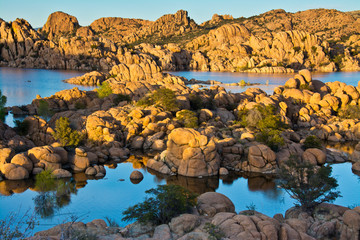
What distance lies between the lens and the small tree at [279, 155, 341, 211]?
22516 millimetres

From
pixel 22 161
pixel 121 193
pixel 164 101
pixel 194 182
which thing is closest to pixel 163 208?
pixel 121 193

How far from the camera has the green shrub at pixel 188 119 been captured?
45.4 m

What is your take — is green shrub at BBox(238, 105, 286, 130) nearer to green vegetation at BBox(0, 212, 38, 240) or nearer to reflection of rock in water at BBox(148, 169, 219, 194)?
reflection of rock in water at BBox(148, 169, 219, 194)

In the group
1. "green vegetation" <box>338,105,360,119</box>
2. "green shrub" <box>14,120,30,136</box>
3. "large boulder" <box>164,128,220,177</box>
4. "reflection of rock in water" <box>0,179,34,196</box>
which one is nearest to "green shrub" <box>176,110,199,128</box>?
"large boulder" <box>164,128,220,177</box>

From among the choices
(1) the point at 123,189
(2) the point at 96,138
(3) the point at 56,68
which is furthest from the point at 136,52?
(1) the point at 123,189

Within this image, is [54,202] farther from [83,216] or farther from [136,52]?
[136,52]

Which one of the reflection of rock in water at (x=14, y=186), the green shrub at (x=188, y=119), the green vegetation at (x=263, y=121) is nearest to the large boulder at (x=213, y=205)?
the green vegetation at (x=263, y=121)

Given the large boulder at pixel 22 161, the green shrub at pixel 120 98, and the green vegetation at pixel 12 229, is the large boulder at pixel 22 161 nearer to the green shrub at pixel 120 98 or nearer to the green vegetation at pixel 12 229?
the green vegetation at pixel 12 229

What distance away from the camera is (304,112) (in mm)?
55812

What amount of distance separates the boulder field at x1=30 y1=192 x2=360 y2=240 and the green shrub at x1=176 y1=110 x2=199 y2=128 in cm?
2414

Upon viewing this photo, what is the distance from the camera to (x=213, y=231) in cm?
1639

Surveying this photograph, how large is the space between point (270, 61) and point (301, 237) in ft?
483

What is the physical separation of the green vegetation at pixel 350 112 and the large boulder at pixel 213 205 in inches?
1627

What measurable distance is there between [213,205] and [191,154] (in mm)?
11013
